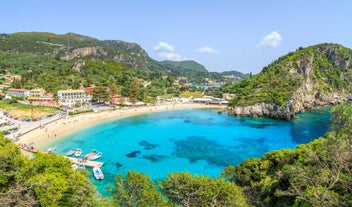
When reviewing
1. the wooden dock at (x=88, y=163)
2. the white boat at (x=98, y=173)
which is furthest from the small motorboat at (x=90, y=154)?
the white boat at (x=98, y=173)

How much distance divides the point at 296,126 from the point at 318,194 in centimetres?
4556

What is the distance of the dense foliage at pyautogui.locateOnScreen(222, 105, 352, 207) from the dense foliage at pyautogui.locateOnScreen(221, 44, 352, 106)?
42.9 m

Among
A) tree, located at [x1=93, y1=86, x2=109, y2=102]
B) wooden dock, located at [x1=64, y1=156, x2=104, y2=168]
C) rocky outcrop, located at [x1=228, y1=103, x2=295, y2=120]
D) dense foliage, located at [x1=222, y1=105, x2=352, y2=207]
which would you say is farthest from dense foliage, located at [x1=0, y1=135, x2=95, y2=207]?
tree, located at [x1=93, y1=86, x2=109, y2=102]

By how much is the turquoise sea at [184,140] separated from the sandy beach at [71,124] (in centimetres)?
235

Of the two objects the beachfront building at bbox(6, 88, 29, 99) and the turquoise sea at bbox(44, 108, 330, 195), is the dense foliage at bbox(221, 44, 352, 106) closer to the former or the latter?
the turquoise sea at bbox(44, 108, 330, 195)

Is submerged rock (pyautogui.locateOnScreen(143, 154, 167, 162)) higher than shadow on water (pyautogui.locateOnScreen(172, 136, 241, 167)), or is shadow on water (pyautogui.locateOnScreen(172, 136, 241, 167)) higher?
shadow on water (pyautogui.locateOnScreen(172, 136, 241, 167))

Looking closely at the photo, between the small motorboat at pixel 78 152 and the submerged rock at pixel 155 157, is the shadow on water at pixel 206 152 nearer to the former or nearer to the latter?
the submerged rock at pixel 155 157

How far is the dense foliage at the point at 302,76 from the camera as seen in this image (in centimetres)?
6431

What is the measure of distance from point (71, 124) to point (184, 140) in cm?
2628

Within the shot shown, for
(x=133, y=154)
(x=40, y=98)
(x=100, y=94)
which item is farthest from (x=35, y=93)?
(x=133, y=154)

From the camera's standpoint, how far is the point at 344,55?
92.6 metres

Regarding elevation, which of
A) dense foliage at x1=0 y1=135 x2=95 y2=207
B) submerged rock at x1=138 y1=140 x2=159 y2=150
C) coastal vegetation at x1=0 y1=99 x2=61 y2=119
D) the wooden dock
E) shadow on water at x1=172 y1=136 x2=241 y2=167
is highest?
dense foliage at x1=0 y1=135 x2=95 y2=207

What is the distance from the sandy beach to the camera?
38.3 metres

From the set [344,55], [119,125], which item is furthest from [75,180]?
[344,55]
